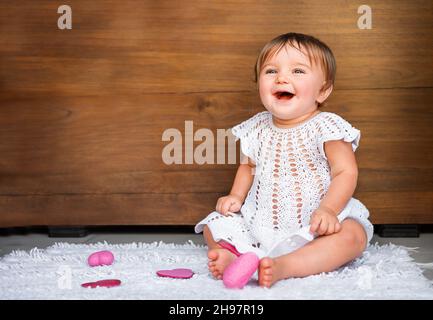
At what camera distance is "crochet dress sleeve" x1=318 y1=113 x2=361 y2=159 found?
1.19m

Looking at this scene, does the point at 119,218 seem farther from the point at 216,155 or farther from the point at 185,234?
the point at 216,155

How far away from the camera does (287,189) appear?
1228 millimetres

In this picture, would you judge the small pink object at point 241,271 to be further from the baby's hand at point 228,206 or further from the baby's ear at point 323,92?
the baby's ear at point 323,92

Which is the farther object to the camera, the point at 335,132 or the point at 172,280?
the point at 335,132

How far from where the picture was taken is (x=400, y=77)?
1.46 metres

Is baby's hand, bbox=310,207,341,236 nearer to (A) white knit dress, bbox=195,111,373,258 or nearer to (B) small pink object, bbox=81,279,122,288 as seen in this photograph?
(A) white knit dress, bbox=195,111,373,258

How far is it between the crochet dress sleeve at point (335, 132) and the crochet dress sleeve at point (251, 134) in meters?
0.15

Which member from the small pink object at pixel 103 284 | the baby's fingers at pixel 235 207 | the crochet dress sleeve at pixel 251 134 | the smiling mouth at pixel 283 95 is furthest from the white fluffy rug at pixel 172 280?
the smiling mouth at pixel 283 95

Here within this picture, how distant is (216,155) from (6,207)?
0.55 metres

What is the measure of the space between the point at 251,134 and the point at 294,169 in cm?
14

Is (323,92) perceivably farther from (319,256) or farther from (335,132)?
(319,256)

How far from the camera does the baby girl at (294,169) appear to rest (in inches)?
46.1

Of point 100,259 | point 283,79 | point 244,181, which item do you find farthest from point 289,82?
point 100,259
